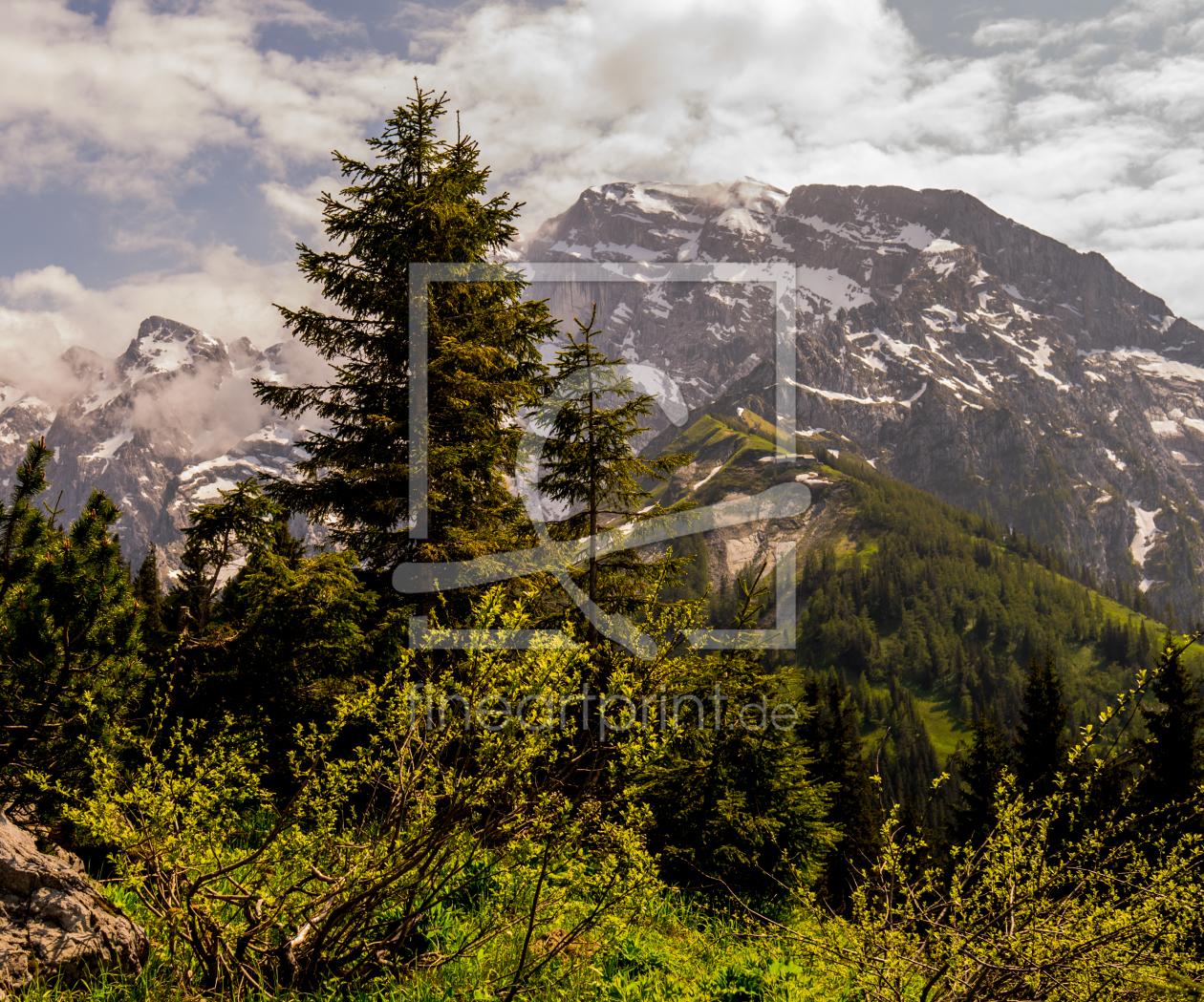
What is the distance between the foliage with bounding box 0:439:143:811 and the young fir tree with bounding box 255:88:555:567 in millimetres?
5707

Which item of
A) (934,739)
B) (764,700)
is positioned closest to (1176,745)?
(764,700)

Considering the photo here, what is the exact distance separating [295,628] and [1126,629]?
21769 cm

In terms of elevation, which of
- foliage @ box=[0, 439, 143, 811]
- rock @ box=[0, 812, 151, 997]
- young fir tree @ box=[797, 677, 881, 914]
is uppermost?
foliage @ box=[0, 439, 143, 811]

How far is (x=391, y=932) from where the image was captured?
15.4ft

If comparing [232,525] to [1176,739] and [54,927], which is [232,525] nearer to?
[54,927]

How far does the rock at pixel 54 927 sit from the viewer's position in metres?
4.23

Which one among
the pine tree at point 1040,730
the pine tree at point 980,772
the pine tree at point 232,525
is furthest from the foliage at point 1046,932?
the pine tree at point 980,772

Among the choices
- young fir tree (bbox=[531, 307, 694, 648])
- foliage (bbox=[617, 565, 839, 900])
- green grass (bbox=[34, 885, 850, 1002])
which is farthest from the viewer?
young fir tree (bbox=[531, 307, 694, 648])

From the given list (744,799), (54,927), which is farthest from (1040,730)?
(54,927)

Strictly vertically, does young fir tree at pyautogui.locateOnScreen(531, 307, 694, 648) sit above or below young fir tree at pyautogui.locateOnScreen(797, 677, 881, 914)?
above

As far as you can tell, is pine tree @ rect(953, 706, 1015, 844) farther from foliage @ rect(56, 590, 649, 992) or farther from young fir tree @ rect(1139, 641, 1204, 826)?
foliage @ rect(56, 590, 649, 992)

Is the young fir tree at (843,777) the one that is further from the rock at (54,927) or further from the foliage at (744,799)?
the rock at (54,927)

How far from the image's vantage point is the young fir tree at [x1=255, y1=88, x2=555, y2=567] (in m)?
Result: 12.0

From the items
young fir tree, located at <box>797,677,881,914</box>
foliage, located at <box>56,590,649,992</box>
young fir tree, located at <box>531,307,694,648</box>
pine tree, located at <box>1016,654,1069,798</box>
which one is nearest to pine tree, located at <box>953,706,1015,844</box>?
pine tree, located at <box>1016,654,1069,798</box>
